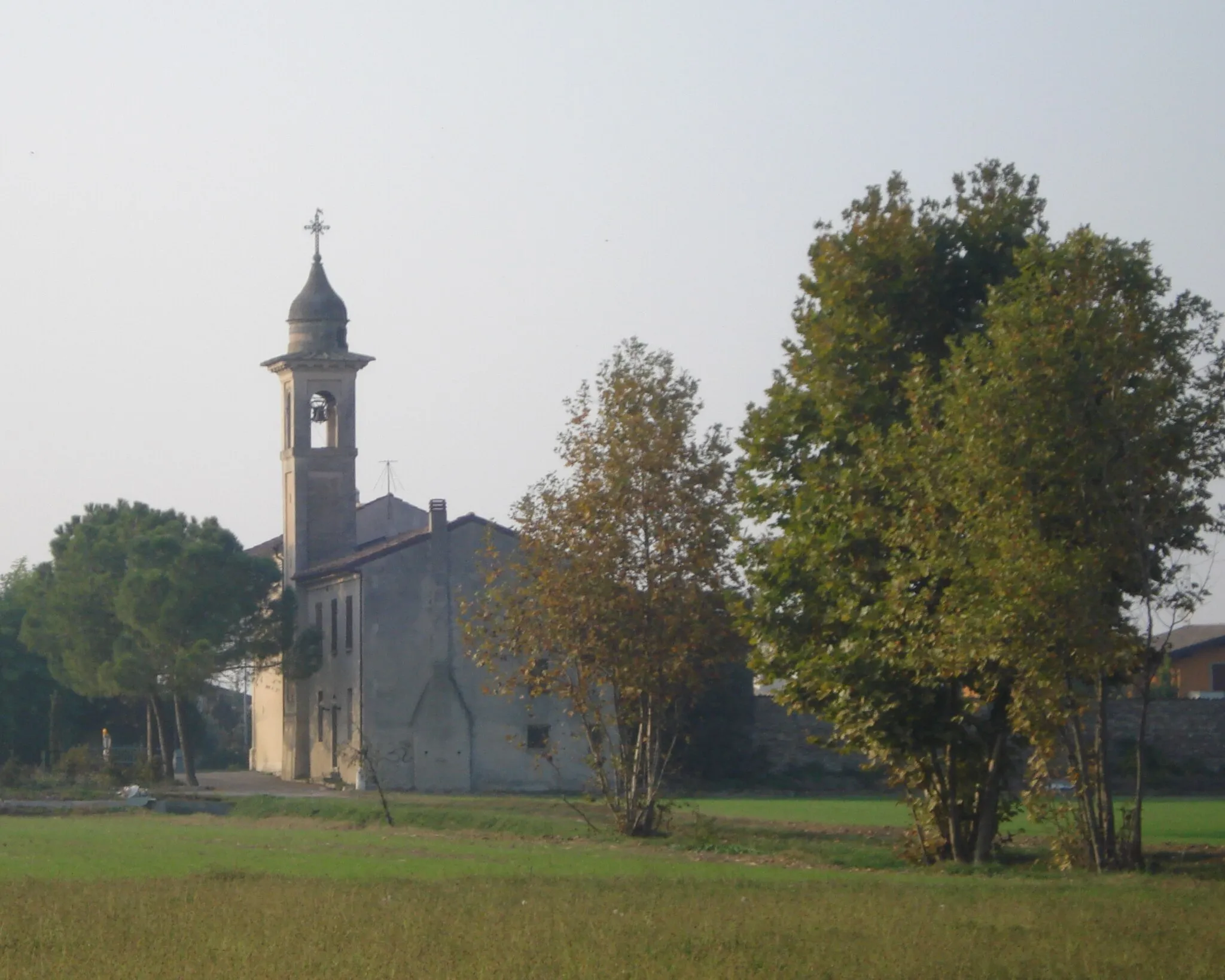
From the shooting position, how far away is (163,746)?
A: 2212 inches

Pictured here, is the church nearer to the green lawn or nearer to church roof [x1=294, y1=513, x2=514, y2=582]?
church roof [x1=294, y1=513, x2=514, y2=582]

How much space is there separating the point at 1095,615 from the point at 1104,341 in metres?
3.56

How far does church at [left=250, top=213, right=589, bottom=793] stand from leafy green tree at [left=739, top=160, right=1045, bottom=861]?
73.8ft

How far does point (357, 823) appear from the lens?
1531 inches

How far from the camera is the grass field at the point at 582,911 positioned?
14.6 meters

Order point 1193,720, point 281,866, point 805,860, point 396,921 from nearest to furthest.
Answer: point 396,921 < point 281,866 < point 805,860 < point 1193,720

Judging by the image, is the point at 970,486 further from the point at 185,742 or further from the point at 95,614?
the point at 95,614

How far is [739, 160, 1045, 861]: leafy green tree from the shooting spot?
25.6 metres

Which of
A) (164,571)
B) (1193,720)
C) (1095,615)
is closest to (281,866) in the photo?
(1095,615)

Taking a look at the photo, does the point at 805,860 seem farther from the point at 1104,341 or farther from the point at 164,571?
the point at 164,571

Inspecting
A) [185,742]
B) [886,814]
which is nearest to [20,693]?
[185,742]

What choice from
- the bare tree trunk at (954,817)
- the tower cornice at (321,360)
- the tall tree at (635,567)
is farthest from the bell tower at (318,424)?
the bare tree trunk at (954,817)

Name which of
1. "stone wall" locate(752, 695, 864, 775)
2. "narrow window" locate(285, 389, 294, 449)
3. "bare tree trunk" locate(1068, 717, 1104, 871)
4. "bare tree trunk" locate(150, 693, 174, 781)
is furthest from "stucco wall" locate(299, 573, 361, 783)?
"bare tree trunk" locate(1068, 717, 1104, 871)

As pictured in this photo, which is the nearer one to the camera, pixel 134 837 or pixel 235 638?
pixel 134 837
